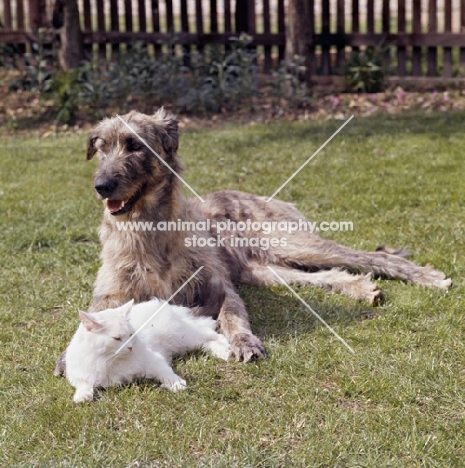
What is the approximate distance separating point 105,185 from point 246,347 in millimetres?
1352

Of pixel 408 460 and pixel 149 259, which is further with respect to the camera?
pixel 149 259

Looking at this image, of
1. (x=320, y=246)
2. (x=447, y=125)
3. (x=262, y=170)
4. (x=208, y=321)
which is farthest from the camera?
(x=447, y=125)

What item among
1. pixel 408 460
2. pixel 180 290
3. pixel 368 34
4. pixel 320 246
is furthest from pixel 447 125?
pixel 408 460

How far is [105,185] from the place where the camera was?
5.07 meters

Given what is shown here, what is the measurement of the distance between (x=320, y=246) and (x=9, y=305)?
2443 millimetres

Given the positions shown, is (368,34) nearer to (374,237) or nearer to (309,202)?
(309,202)

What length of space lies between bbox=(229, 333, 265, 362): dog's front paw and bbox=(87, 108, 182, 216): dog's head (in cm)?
113

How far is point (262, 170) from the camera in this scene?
9305 mm

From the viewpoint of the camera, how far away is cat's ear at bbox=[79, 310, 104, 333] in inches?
167

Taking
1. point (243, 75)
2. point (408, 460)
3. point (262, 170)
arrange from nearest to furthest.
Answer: point (408, 460), point (262, 170), point (243, 75)

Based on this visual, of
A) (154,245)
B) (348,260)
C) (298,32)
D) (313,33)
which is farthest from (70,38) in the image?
(154,245)

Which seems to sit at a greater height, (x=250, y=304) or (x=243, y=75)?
(x=243, y=75)

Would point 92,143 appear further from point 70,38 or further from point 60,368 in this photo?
point 70,38

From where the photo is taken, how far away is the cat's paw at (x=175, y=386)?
4425 millimetres
